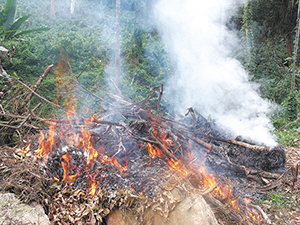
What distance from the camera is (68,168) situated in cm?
248

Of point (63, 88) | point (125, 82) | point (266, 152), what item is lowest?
point (63, 88)

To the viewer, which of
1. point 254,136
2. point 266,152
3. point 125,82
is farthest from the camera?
point 125,82

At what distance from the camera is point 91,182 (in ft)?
7.91

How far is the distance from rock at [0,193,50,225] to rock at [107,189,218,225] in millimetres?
805

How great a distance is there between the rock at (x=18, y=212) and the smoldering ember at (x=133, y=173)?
0.07 m

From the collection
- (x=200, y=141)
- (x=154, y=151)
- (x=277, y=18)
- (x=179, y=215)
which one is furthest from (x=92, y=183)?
(x=277, y=18)

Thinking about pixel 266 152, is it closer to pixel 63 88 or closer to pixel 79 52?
pixel 63 88

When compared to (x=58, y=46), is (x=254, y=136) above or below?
above

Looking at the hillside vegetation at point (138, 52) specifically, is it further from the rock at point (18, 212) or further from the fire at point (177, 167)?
the rock at point (18, 212)

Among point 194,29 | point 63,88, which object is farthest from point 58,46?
point 194,29

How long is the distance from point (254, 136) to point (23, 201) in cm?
426

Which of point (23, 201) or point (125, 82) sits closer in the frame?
point (23, 201)

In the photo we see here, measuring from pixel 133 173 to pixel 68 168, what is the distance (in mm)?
917

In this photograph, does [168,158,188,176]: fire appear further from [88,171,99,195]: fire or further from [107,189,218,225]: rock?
[88,171,99,195]: fire
